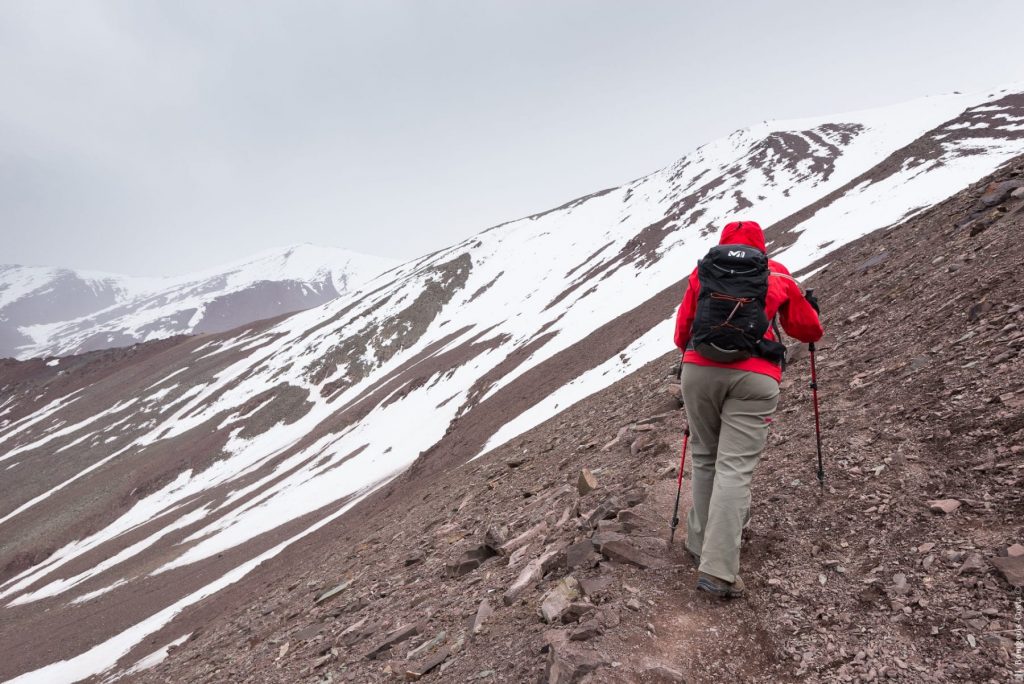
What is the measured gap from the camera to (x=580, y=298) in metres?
52.2

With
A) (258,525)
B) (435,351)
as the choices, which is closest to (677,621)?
(258,525)

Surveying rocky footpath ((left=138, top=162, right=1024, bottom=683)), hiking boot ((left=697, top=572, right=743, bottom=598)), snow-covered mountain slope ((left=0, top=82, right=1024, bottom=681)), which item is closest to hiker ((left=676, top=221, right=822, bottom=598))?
hiking boot ((left=697, top=572, right=743, bottom=598))

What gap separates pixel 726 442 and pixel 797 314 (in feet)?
5.13

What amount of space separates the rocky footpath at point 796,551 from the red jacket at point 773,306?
5.94 feet

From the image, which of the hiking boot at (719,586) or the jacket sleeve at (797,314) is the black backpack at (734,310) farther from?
the hiking boot at (719,586)

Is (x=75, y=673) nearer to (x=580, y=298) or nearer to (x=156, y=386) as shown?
(x=580, y=298)

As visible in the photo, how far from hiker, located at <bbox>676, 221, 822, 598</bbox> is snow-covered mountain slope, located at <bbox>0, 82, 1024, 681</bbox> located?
49.3 ft

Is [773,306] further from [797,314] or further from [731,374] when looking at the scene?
[731,374]

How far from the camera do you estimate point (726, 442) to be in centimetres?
496

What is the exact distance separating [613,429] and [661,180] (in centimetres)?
11411

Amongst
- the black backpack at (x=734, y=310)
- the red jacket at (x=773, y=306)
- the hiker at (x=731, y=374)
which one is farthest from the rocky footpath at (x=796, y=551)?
the black backpack at (x=734, y=310)

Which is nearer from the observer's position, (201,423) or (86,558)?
(86,558)

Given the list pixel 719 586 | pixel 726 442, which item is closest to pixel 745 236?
pixel 726 442

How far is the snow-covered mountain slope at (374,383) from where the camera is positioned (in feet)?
95.6
